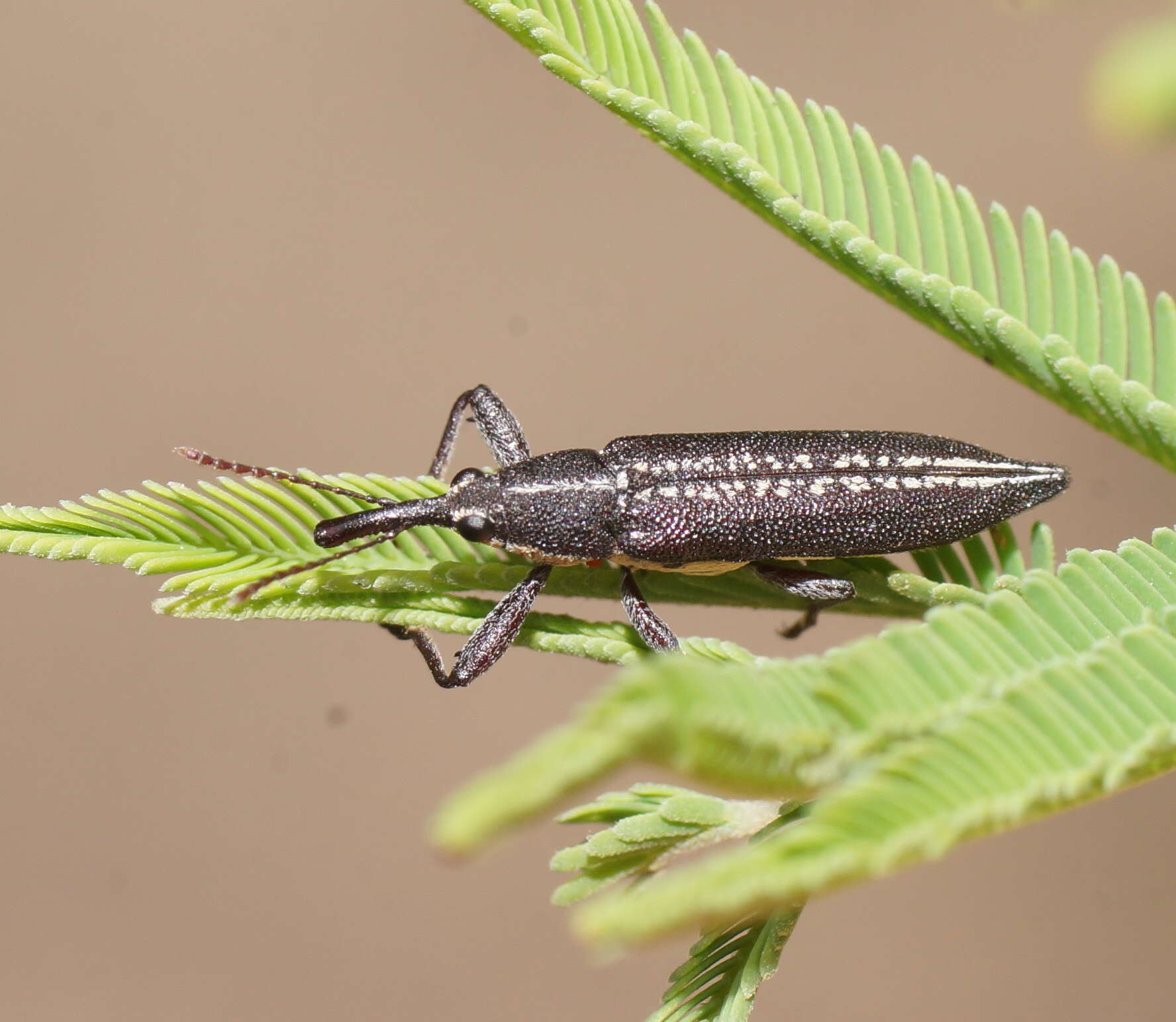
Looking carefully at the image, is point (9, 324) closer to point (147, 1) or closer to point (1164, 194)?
point (147, 1)

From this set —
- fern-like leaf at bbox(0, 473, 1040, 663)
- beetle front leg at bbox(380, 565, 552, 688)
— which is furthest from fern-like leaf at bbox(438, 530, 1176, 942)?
beetle front leg at bbox(380, 565, 552, 688)

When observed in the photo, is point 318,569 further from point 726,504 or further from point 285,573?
point 726,504

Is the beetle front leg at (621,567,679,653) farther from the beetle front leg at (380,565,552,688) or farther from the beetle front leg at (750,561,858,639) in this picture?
the beetle front leg at (750,561,858,639)

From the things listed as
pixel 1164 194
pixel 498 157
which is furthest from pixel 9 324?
pixel 1164 194

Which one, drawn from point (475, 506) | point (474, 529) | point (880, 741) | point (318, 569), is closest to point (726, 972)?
point (880, 741)

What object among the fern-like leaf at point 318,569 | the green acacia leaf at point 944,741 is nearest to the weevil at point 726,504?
the fern-like leaf at point 318,569

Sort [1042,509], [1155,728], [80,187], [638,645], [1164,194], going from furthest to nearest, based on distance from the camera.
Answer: [80,187], [1164,194], [1042,509], [638,645], [1155,728]

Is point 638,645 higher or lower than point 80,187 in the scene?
higher
